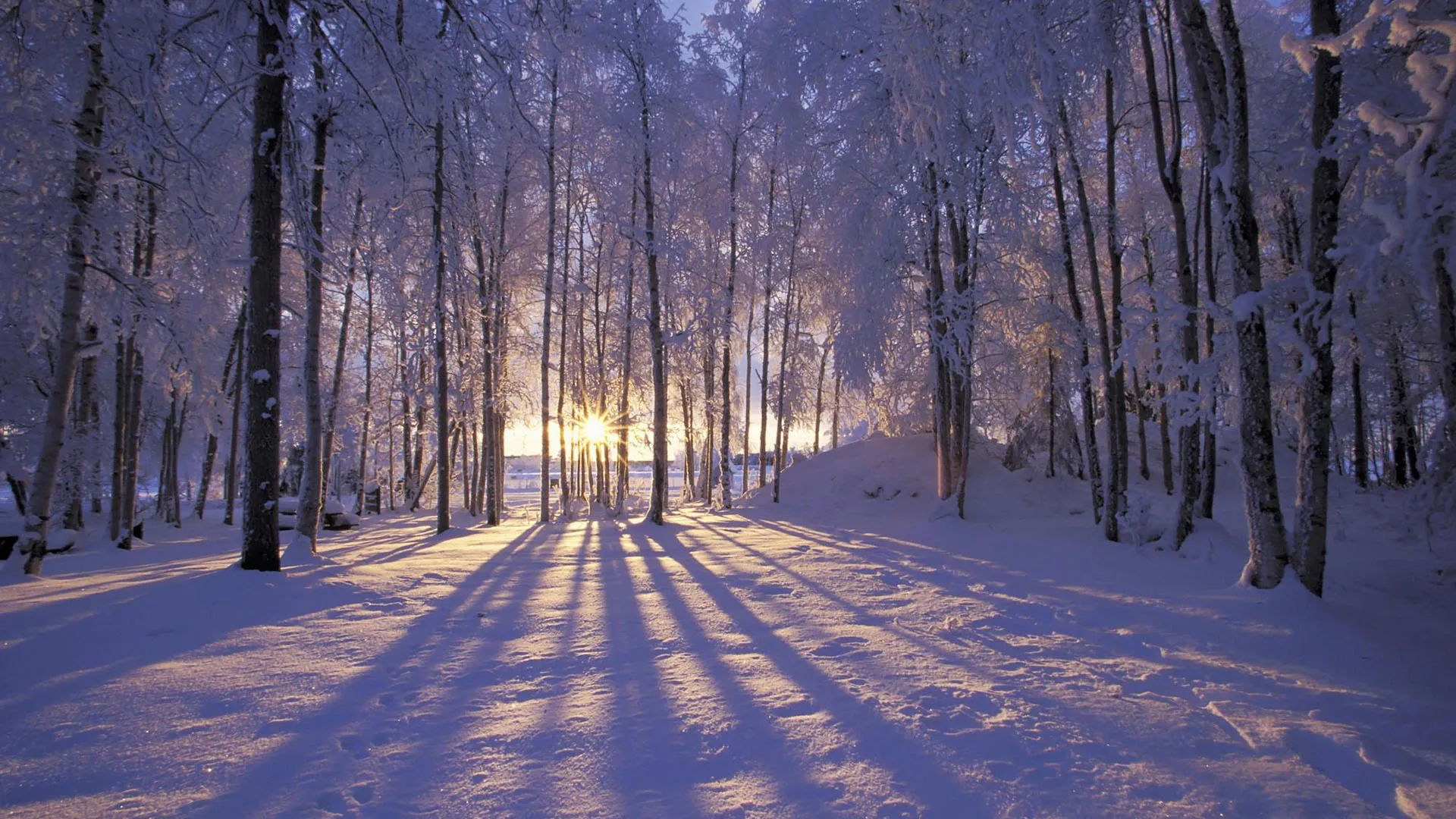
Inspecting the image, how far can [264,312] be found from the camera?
591 centimetres

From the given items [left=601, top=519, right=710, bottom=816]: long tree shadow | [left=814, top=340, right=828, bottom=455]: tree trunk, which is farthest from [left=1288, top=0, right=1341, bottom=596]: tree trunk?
[left=814, top=340, right=828, bottom=455]: tree trunk

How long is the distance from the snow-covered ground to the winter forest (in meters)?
0.03

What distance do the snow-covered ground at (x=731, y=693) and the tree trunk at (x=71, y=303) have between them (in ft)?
2.83

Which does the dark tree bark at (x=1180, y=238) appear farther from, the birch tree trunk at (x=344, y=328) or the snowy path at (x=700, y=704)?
the birch tree trunk at (x=344, y=328)

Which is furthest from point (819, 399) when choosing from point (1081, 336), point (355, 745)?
point (355, 745)

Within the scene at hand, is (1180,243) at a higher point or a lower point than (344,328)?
lower

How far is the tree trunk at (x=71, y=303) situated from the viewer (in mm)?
6262

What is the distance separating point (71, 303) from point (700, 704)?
26.3ft

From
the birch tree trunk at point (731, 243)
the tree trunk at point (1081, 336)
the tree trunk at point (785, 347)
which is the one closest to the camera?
the tree trunk at point (1081, 336)

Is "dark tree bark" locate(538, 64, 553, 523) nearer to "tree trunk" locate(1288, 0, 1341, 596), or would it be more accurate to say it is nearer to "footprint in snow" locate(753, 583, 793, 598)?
"footprint in snow" locate(753, 583, 793, 598)

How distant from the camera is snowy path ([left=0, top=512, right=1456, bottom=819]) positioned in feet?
7.32

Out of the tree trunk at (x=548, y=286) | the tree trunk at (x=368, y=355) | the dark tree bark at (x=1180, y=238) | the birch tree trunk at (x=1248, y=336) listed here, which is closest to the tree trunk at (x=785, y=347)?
the tree trunk at (x=548, y=286)

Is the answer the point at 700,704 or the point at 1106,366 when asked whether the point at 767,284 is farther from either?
the point at 700,704

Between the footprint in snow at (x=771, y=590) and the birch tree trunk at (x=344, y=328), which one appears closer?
the footprint in snow at (x=771, y=590)
